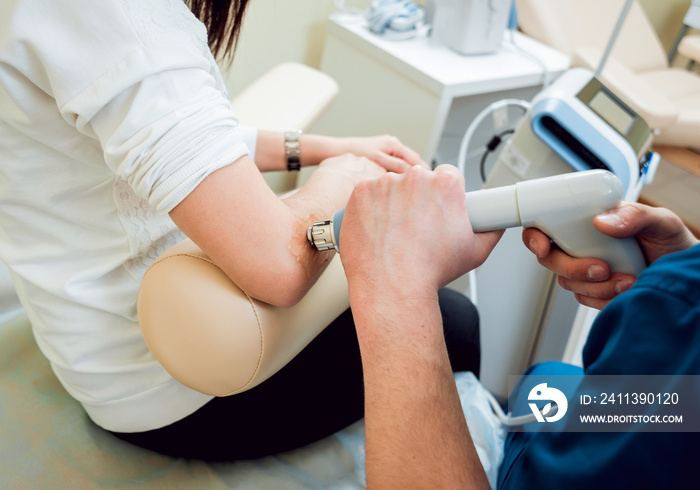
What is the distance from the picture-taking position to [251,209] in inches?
22.1

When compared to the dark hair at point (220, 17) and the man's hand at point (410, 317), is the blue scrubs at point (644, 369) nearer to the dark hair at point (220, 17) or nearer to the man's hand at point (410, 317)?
the man's hand at point (410, 317)

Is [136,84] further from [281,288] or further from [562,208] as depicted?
[562,208]

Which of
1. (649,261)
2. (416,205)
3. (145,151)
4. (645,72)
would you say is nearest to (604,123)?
(649,261)

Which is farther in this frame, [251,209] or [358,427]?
[358,427]

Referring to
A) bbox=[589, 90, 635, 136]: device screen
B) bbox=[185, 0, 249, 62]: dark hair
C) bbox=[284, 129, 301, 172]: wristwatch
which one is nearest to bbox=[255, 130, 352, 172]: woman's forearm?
bbox=[284, 129, 301, 172]: wristwatch

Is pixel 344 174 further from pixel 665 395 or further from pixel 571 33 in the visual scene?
pixel 571 33

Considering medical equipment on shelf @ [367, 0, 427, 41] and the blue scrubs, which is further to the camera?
medical equipment on shelf @ [367, 0, 427, 41]

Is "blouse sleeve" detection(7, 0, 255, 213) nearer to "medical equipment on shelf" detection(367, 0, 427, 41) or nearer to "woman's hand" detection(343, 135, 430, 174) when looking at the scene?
"woman's hand" detection(343, 135, 430, 174)

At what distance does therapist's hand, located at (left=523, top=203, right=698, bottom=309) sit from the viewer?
0.57 m

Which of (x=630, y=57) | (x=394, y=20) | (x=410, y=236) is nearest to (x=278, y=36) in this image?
(x=394, y=20)

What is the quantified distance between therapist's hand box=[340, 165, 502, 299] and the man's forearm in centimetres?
3

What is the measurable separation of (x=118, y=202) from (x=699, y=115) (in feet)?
8.34

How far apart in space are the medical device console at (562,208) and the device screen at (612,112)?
0.38 meters

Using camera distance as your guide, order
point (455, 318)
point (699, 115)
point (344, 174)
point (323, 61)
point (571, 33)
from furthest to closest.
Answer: point (571, 33) < point (699, 115) < point (323, 61) < point (455, 318) < point (344, 174)
